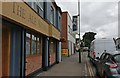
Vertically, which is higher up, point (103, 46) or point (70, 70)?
point (103, 46)

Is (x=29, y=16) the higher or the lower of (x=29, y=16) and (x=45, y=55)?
the higher

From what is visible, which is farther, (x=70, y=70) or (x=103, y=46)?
(x=103, y=46)

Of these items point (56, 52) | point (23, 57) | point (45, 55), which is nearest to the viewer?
point (23, 57)

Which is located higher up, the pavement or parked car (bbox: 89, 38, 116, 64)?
parked car (bbox: 89, 38, 116, 64)

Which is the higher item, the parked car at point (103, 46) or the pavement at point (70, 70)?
the parked car at point (103, 46)

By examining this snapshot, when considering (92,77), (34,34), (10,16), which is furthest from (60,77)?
(10,16)

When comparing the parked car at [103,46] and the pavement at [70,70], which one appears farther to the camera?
the parked car at [103,46]

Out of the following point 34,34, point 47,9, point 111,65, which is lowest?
point 111,65

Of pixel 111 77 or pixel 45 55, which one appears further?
pixel 45 55

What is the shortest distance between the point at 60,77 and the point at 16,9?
6.79 m

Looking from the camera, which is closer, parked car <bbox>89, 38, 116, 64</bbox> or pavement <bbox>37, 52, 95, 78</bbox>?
pavement <bbox>37, 52, 95, 78</bbox>

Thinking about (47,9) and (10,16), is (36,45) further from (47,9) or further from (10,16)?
(10,16)

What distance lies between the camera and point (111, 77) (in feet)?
33.6

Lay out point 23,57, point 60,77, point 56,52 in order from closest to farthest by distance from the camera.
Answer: point 23,57, point 60,77, point 56,52
